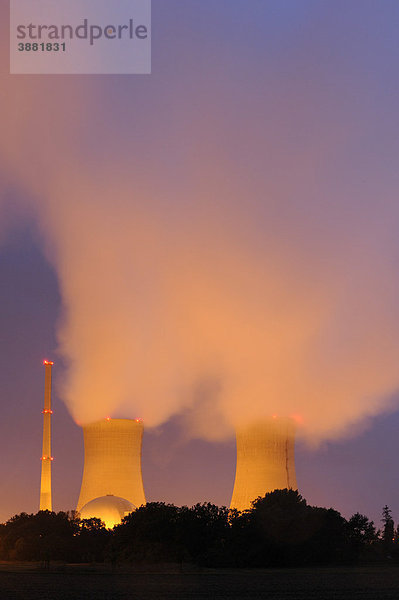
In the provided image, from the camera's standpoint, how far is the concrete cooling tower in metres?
54.0

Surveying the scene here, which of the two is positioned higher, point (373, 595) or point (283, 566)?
point (373, 595)

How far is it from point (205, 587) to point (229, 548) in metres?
15.5

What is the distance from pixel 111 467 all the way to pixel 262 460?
1093cm

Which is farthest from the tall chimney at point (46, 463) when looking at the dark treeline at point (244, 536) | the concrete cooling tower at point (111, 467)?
the dark treeline at point (244, 536)

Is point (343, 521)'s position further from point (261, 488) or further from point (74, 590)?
point (74, 590)

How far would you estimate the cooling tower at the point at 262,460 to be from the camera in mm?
51312

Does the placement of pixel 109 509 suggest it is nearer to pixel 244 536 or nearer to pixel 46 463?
pixel 46 463

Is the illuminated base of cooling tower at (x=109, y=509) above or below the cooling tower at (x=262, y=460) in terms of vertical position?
below

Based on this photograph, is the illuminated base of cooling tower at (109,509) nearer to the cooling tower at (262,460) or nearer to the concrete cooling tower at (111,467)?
Answer: the concrete cooling tower at (111,467)

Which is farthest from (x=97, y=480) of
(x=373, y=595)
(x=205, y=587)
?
(x=373, y=595)

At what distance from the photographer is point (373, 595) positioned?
76.8 feet

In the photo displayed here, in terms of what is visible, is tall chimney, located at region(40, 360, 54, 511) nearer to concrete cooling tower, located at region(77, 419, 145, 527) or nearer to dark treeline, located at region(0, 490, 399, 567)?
concrete cooling tower, located at region(77, 419, 145, 527)

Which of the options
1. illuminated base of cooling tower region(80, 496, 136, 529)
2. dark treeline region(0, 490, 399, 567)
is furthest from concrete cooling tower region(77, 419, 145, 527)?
dark treeline region(0, 490, 399, 567)

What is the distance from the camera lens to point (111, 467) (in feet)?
178
